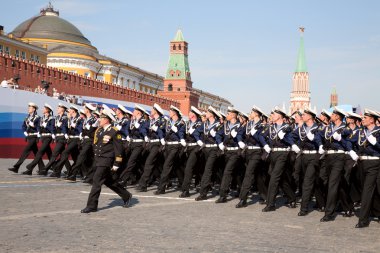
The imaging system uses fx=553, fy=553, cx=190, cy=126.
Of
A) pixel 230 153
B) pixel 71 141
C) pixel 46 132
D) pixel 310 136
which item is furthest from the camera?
pixel 46 132

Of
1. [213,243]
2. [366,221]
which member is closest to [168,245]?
[213,243]

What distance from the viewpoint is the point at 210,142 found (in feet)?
43.2

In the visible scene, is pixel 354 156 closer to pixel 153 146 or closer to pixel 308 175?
pixel 308 175

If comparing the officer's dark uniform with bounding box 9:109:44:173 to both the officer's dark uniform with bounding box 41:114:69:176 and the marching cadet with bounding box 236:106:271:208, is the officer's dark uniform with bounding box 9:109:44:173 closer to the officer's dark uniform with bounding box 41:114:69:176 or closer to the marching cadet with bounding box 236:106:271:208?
the officer's dark uniform with bounding box 41:114:69:176

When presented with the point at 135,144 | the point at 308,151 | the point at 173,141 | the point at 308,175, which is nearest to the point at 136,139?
the point at 135,144

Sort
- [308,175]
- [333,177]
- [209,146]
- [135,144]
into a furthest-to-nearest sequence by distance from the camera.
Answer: [135,144] → [209,146] → [308,175] → [333,177]

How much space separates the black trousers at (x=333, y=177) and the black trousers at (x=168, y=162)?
13.8 feet

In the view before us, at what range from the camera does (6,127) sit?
87.3 feet

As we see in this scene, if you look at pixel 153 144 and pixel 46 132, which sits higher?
pixel 46 132

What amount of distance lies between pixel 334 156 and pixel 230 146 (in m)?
2.80

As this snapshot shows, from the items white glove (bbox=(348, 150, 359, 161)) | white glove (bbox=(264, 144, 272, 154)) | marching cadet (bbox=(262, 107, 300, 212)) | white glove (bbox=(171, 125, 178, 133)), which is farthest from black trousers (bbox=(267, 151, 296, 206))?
white glove (bbox=(171, 125, 178, 133))

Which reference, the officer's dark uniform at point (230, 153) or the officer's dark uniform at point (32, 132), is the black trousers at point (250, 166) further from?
the officer's dark uniform at point (32, 132)

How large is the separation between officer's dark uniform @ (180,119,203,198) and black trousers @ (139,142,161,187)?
0.78m

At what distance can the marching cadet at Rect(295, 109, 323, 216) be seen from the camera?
10.7m
